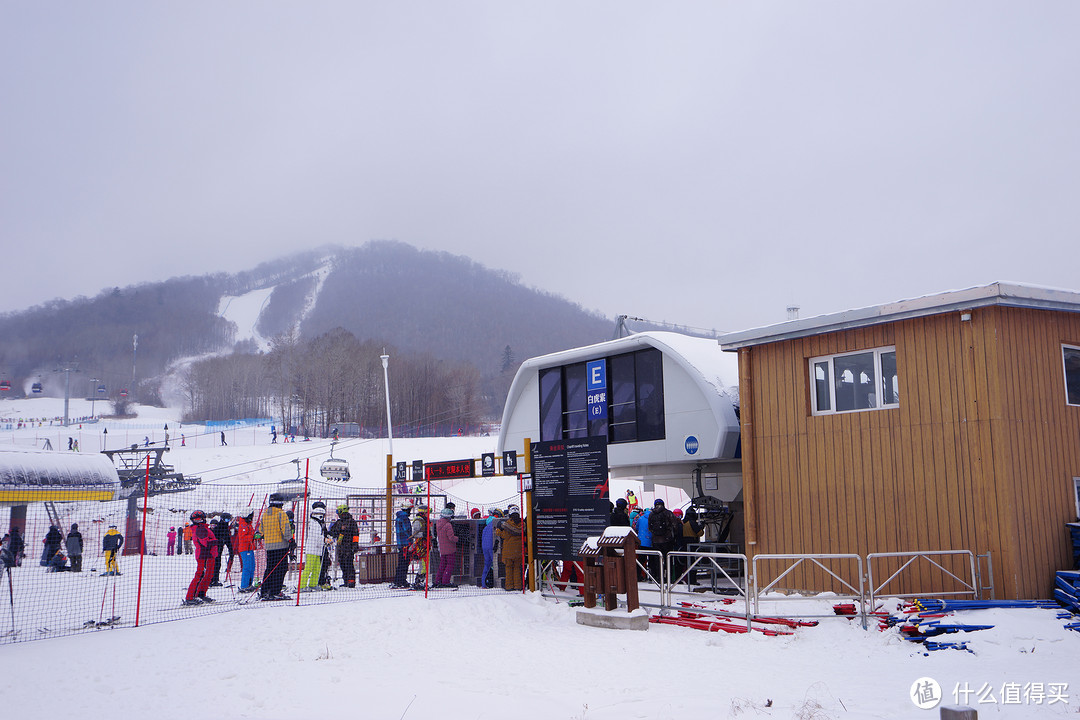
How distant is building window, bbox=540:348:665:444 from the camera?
16.3 meters

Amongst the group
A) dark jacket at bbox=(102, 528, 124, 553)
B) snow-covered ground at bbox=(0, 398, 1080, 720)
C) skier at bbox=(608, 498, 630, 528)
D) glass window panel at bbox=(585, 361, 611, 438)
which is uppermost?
glass window panel at bbox=(585, 361, 611, 438)

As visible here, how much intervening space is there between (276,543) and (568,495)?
487 centimetres

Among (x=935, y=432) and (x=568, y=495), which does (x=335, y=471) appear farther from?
(x=935, y=432)

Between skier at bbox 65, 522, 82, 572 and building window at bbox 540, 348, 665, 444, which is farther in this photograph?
skier at bbox 65, 522, 82, 572

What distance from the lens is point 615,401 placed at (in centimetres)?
1709

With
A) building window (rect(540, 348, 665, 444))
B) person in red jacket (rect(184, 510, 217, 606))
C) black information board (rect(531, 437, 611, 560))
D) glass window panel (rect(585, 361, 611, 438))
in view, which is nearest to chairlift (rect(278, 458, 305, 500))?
person in red jacket (rect(184, 510, 217, 606))

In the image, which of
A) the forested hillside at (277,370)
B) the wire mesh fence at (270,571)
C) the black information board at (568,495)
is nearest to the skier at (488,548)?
the wire mesh fence at (270,571)

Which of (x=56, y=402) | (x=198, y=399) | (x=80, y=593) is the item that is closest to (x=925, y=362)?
(x=80, y=593)

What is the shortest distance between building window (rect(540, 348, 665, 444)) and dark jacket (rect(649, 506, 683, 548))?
95.4 inches

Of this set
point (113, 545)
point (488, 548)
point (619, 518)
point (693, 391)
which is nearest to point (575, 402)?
point (693, 391)

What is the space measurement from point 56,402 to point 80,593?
128 metres

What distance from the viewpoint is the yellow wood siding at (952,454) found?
10.0 m

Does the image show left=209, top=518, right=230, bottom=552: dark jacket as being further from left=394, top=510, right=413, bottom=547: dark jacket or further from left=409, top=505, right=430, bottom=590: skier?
left=409, top=505, right=430, bottom=590: skier

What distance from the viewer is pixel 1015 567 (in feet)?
31.9
